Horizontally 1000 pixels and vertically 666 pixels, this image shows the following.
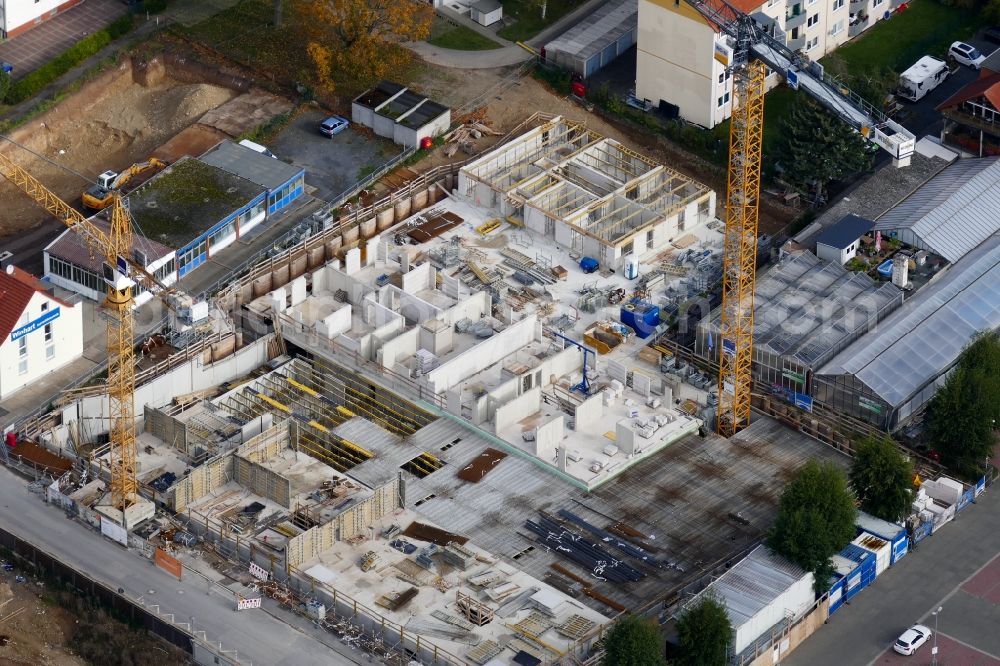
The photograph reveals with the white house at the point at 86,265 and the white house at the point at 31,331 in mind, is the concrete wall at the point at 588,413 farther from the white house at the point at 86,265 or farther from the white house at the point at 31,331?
the white house at the point at 31,331

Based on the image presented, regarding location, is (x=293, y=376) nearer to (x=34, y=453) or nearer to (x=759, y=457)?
(x=34, y=453)

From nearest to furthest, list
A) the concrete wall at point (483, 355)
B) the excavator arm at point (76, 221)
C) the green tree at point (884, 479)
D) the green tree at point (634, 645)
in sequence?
the green tree at point (634, 645), the excavator arm at point (76, 221), the green tree at point (884, 479), the concrete wall at point (483, 355)

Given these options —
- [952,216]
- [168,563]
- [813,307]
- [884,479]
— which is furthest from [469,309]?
[952,216]

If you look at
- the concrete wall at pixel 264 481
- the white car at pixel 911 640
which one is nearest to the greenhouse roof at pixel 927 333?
the white car at pixel 911 640

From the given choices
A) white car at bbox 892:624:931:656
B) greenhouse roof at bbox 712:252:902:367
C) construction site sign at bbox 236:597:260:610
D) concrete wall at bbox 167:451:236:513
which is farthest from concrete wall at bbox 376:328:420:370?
white car at bbox 892:624:931:656

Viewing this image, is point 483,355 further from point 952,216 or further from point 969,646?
point 969,646

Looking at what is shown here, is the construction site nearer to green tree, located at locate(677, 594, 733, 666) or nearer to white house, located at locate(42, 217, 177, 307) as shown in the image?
white house, located at locate(42, 217, 177, 307)

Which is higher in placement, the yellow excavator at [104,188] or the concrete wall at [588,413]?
the yellow excavator at [104,188]
